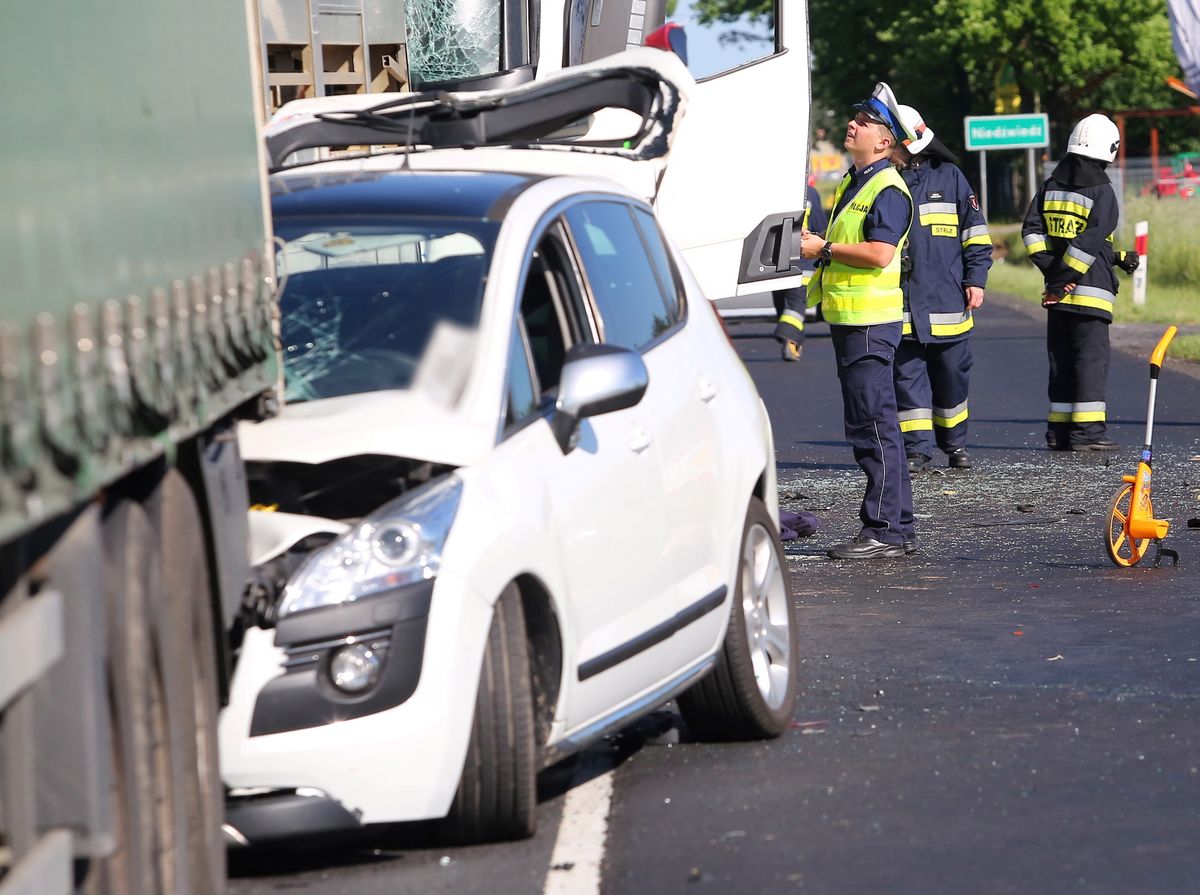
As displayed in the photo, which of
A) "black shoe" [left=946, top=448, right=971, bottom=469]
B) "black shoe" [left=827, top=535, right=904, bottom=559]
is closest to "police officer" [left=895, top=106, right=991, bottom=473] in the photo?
"black shoe" [left=946, top=448, right=971, bottom=469]

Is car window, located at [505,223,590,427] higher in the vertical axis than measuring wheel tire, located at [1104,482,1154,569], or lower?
higher

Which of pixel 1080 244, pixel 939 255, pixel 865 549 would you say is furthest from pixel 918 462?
pixel 865 549

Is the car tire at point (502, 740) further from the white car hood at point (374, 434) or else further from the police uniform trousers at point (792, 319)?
the police uniform trousers at point (792, 319)

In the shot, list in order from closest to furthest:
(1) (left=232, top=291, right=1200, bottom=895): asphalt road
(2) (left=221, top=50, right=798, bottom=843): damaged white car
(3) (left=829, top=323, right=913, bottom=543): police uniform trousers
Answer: (2) (left=221, top=50, right=798, bottom=843): damaged white car
(1) (left=232, top=291, right=1200, bottom=895): asphalt road
(3) (left=829, top=323, right=913, bottom=543): police uniform trousers

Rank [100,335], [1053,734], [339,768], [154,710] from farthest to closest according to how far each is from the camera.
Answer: [1053,734], [339,768], [154,710], [100,335]

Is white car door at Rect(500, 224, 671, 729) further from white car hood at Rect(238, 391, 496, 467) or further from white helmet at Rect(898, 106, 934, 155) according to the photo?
white helmet at Rect(898, 106, 934, 155)

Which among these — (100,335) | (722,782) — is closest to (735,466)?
(722,782)

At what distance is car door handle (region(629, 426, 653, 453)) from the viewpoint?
6246 millimetres

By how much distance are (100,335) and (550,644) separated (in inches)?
84.4

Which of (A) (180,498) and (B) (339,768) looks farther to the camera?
(B) (339,768)

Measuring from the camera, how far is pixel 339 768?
5.21m

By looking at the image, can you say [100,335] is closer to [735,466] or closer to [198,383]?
[198,383]

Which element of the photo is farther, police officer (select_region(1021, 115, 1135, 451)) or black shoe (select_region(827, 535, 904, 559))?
police officer (select_region(1021, 115, 1135, 451))

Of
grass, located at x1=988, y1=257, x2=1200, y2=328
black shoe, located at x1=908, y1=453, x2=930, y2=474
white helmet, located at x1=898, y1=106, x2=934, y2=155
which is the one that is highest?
white helmet, located at x1=898, y1=106, x2=934, y2=155
